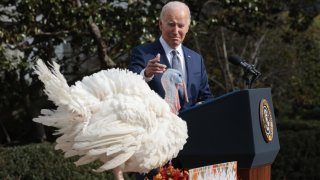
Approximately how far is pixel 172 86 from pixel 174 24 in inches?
18.6

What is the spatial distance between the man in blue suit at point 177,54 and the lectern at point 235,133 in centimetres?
25

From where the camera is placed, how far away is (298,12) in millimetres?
12297

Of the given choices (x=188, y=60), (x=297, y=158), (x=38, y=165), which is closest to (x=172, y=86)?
(x=188, y=60)

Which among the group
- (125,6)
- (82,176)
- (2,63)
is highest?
(125,6)

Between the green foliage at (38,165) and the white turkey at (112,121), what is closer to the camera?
the white turkey at (112,121)

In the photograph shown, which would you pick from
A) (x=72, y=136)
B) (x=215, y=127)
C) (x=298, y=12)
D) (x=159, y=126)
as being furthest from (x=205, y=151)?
(x=298, y=12)

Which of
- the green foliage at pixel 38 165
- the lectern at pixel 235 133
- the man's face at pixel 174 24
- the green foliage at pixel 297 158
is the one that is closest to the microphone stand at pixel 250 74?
the lectern at pixel 235 133

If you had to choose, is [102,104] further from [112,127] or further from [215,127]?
[215,127]

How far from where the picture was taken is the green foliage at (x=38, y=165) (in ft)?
25.9

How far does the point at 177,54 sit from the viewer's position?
4.57 meters

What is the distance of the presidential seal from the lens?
163 inches

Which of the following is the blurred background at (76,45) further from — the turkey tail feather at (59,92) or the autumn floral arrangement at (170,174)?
the turkey tail feather at (59,92)

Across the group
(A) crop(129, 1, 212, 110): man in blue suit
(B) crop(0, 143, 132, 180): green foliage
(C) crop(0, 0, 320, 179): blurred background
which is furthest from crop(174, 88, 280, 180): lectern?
(C) crop(0, 0, 320, 179): blurred background

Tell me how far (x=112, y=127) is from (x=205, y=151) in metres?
1.06
